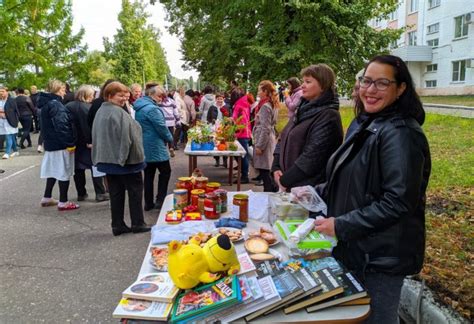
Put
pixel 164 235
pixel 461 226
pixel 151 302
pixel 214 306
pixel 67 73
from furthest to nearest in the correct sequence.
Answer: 1. pixel 67 73
2. pixel 461 226
3. pixel 164 235
4. pixel 151 302
5. pixel 214 306

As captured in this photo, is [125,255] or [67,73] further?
[67,73]

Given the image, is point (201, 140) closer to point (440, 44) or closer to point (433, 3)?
point (440, 44)

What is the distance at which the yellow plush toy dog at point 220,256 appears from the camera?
1713 millimetres

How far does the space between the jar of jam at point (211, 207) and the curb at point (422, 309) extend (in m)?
1.52

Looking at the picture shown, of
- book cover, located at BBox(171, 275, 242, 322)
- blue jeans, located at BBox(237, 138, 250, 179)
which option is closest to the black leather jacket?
book cover, located at BBox(171, 275, 242, 322)

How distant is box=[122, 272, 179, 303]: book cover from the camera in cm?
163

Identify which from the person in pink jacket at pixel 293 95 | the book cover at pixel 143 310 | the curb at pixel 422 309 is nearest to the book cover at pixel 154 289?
the book cover at pixel 143 310

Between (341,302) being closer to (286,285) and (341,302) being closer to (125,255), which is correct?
(286,285)

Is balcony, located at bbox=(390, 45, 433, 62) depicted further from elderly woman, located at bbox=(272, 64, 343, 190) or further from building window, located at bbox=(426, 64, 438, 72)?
elderly woman, located at bbox=(272, 64, 343, 190)

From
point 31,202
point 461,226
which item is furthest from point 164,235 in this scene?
point 31,202

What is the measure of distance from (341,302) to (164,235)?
45.2 inches

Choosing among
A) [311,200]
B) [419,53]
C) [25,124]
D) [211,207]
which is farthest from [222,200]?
[419,53]

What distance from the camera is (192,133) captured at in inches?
251

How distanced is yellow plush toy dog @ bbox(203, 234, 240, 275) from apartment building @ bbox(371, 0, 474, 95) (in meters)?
26.6
